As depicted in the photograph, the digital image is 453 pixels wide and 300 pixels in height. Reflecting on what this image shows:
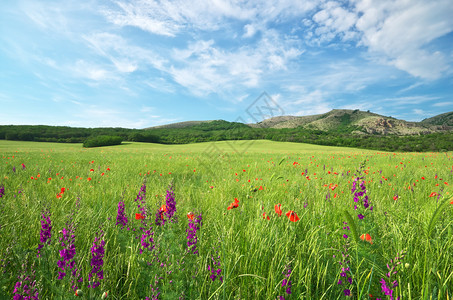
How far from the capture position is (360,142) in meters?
47.5

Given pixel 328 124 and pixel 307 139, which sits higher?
pixel 328 124

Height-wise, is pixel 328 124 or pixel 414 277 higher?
pixel 328 124

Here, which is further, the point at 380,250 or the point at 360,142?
the point at 360,142

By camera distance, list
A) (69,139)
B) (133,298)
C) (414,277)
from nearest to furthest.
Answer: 1. (133,298)
2. (414,277)
3. (69,139)

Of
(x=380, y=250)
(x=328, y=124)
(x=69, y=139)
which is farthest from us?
(x=328, y=124)

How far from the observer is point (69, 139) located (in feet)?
197

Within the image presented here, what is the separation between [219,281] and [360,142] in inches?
2203

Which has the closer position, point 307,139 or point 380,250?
point 380,250

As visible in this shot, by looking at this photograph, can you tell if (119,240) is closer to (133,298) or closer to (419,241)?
(133,298)

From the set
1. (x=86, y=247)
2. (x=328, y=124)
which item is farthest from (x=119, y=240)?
(x=328, y=124)

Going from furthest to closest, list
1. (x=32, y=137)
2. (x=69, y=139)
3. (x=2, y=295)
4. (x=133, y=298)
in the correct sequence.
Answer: (x=69, y=139)
(x=32, y=137)
(x=133, y=298)
(x=2, y=295)

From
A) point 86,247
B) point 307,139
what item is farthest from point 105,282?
point 307,139

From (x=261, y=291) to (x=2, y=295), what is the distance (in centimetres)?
158

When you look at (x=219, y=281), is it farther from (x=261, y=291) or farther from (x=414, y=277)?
(x=414, y=277)
